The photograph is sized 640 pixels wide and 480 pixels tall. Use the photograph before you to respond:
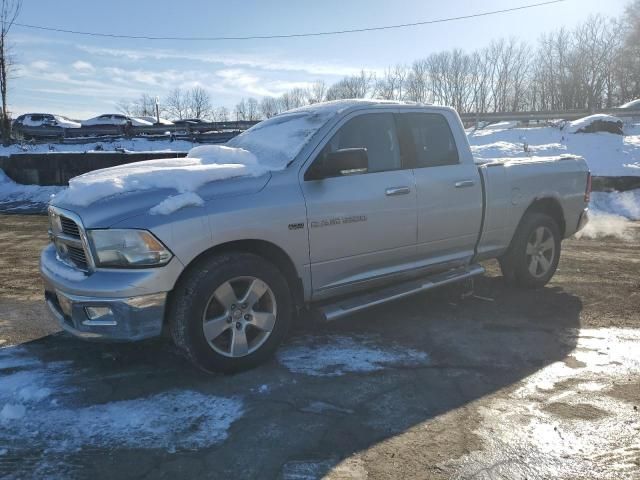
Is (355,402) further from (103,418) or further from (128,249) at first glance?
(128,249)

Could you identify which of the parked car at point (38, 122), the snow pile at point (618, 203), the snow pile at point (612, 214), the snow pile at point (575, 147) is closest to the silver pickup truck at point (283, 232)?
the snow pile at point (612, 214)

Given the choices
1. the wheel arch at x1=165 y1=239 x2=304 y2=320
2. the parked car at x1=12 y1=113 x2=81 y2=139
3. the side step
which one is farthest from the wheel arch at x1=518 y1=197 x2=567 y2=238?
the parked car at x1=12 y1=113 x2=81 y2=139

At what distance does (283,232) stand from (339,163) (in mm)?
676

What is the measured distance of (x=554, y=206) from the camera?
5.88 meters

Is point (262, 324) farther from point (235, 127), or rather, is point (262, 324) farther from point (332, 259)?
point (235, 127)

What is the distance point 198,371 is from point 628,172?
41.4 feet

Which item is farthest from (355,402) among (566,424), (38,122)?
(38,122)

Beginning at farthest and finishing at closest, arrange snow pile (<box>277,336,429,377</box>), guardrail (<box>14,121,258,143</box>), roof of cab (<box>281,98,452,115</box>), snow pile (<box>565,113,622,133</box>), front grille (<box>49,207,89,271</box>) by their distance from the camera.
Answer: guardrail (<box>14,121,258,143</box>), snow pile (<box>565,113,622,133</box>), roof of cab (<box>281,98,452,115</box>), snow pile (<box>277,336,429,377</box>), front grille (<box>49,207,89,271</box>)

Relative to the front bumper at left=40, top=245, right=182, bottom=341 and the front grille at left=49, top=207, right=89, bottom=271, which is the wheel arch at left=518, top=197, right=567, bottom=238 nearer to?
the front bumper at left=40, top=245, right=182, bottom=341

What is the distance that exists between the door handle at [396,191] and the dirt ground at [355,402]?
3.91 feet

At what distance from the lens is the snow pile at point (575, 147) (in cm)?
1367

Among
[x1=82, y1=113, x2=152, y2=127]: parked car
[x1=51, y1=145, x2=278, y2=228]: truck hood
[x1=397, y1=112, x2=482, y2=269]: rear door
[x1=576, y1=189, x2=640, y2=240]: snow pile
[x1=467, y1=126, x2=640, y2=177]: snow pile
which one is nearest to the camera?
[x1=51, y1=145, x2=278, y2=228]: truck hood

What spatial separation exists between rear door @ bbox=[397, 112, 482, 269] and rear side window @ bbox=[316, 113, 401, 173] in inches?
5.1

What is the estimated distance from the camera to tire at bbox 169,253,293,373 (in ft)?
11.2
